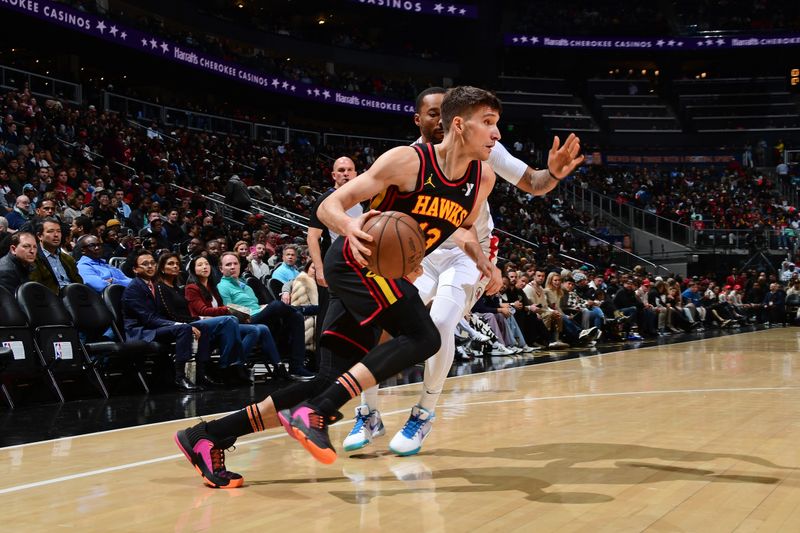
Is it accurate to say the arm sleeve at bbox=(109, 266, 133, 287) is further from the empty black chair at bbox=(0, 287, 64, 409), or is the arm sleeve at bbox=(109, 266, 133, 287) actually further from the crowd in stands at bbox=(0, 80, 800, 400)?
the empty black chair at bbox=(0, 287, 64, 409)

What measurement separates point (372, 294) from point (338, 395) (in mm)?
456

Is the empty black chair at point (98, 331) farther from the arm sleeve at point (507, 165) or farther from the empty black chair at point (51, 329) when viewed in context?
the arm sleeve at point (507, 165)

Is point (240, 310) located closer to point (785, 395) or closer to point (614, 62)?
point (785, 395)

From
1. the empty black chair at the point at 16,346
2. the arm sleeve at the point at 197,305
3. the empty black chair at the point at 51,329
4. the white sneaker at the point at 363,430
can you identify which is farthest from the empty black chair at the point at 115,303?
the white sneaker at the point at 363,430

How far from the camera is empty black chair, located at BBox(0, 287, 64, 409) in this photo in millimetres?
6445

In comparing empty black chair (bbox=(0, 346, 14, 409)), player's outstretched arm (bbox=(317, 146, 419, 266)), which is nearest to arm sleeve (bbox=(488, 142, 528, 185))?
player's outstretched arm (bbox=(317, 146, 419, 266))

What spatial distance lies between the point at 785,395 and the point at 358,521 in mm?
4959

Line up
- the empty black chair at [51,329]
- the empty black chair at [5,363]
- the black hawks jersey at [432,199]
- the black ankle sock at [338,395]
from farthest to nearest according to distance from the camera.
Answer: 1. the empty black chair at [51,329]
2. the empty black chair at [5,363]
3. the black hawks jersey at [432,199]
4. the black ankle sock at [338,395]

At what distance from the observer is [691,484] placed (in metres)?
3.53

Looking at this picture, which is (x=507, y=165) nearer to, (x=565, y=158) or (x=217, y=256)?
(x=565, y=158)

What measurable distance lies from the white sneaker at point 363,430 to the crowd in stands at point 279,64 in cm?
2182

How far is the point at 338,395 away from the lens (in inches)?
130

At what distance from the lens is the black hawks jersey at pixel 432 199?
378cm

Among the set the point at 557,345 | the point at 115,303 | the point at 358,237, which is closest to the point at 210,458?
the point at 358,237
